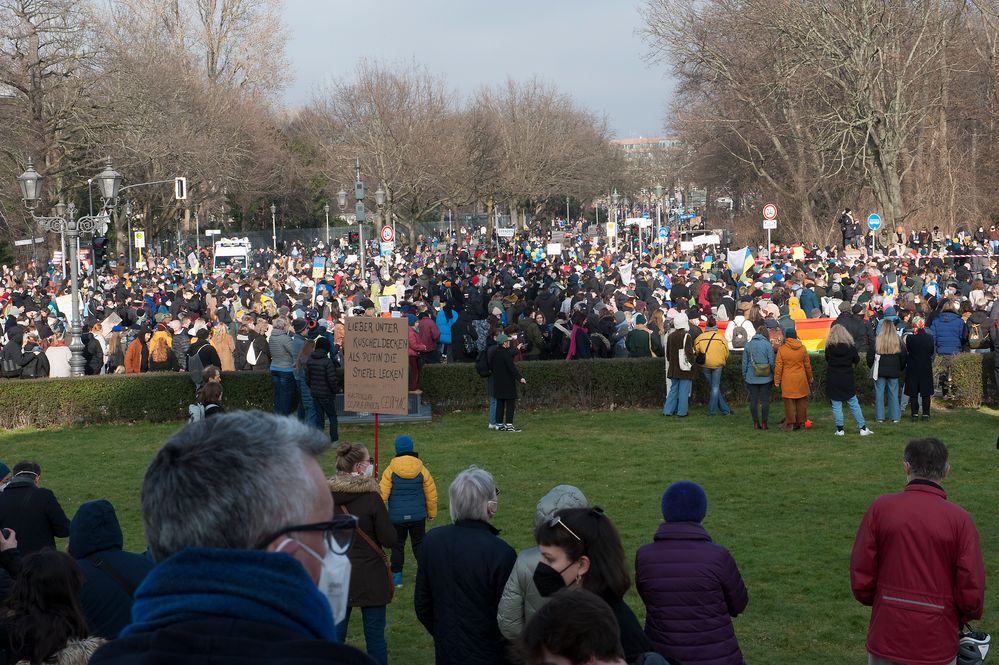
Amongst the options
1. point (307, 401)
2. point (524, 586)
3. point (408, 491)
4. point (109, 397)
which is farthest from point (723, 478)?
point (109, 397)

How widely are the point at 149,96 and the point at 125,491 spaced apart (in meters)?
44.5

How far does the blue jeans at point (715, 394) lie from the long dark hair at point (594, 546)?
13.9 meters

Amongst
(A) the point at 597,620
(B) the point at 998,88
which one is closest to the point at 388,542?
(A) the point at 597,620

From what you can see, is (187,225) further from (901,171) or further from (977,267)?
(977,267)

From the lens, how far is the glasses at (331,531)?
204cm

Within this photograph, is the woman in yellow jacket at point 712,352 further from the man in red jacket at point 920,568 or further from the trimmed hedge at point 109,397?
the man in red jacket at point 920,568

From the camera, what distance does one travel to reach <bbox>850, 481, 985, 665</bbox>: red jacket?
547cm

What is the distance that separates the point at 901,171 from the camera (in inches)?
2092

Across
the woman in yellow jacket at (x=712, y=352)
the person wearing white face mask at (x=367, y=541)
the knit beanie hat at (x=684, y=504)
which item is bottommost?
the person wearing white face mask at (x=367, y=541)

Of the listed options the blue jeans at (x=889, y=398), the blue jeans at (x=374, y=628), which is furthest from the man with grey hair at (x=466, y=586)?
the blue jeans at (x=889, y=398)

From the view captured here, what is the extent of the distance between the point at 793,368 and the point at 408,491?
29.5 ft

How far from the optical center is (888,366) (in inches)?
675

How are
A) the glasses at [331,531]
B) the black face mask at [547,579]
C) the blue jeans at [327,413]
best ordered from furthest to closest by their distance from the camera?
the blue jeans at [327,413]
the black face mask at [547,579]
the glasses at [331,531]

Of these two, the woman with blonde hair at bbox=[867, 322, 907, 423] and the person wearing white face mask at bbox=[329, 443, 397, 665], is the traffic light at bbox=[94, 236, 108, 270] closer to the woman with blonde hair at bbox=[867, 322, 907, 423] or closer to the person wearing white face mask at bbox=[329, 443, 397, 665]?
the woman with blonde hair at bbox=[867, 322, 907, 423]
